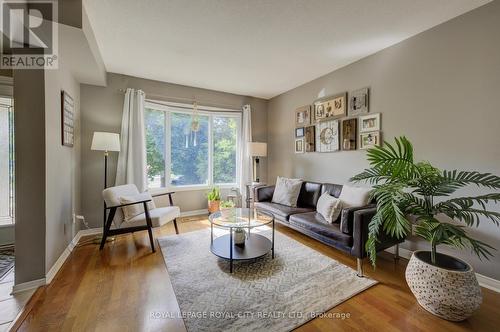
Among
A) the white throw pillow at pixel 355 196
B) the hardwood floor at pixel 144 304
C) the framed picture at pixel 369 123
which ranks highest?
the framed picture at pixel 369 123

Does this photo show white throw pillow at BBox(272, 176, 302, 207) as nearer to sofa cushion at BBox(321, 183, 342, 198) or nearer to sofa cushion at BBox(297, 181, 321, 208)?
sofa cushion at BBox(297, 181, 321, 208)

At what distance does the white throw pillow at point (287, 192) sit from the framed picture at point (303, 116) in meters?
1.12

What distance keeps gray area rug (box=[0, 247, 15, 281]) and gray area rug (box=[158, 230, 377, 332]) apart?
1.50 meters

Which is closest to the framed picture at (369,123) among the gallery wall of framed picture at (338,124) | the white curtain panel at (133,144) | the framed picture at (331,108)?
the gallery wall of framed picture at (338,124)

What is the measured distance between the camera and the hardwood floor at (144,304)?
1457mm

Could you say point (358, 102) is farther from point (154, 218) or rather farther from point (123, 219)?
point (123, 219)

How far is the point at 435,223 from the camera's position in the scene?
5.25 ft

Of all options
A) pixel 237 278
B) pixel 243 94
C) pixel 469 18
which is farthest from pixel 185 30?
pixel 469 18

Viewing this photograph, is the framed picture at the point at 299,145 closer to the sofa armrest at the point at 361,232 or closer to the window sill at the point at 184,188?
the window sill at the point at 184,188

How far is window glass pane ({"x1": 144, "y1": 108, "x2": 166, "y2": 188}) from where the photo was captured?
379cm

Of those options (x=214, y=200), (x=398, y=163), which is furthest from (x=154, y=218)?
(x=398, y=163)

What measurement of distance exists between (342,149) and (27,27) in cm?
369

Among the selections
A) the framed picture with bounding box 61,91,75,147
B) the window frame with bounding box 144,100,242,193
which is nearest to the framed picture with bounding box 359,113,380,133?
the window frame with bounding box 144,100,242,193

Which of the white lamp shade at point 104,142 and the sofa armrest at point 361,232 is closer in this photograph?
the sofa armrest at point 361,232
